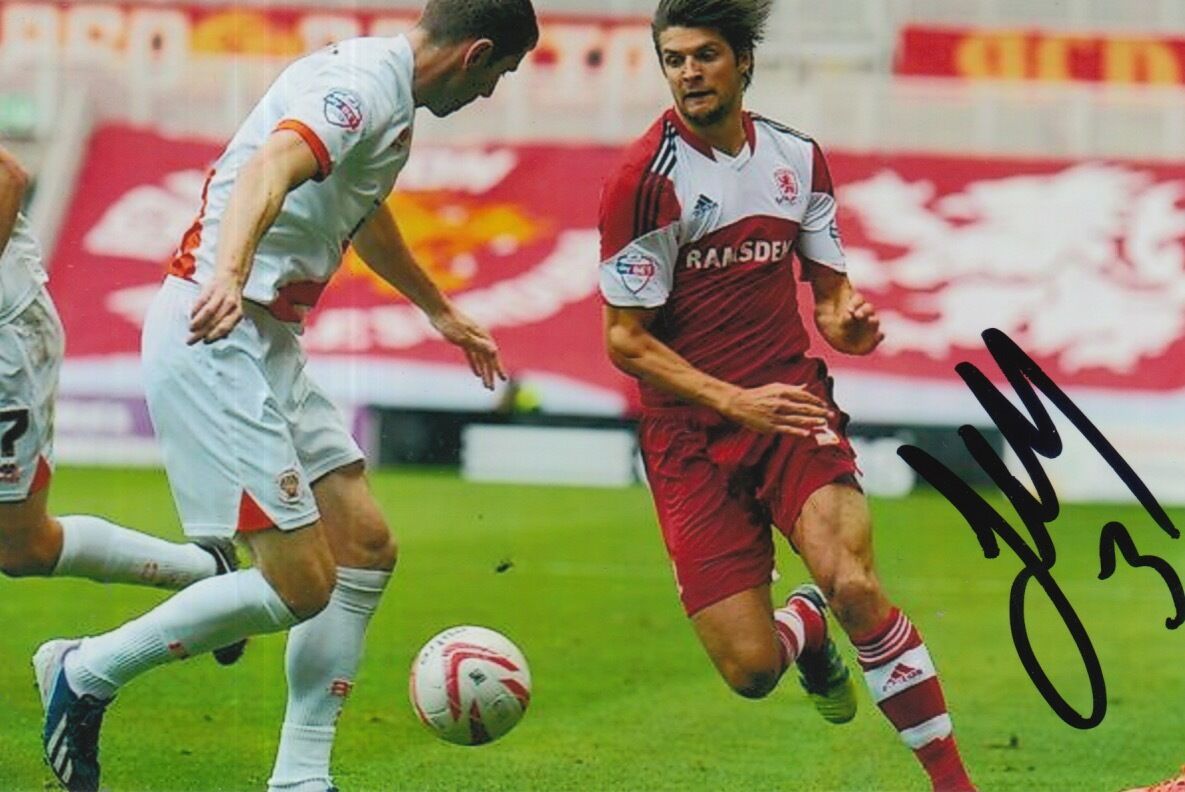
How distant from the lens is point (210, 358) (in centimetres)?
459

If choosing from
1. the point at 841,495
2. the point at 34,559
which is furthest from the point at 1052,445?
the point at 34,559

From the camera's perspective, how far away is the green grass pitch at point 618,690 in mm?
5527

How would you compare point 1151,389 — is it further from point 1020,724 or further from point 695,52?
point 695,52

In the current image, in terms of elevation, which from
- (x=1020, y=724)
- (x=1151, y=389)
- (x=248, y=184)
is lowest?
(x=1151, y=389)

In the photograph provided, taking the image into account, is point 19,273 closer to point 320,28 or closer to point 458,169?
point 320,28

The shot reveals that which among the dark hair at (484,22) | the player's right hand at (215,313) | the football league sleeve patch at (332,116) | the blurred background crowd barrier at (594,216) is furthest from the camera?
the blurred background crowd barrier at (594,216)

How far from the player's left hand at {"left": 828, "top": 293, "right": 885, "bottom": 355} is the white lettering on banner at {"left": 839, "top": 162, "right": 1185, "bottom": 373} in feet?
23.9

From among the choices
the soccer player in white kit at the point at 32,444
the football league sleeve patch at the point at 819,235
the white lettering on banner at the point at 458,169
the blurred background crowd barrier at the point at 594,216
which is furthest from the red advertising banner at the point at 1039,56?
the soccer player in white kit at the point at 32,444

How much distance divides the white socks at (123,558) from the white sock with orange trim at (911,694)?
1.81 meters

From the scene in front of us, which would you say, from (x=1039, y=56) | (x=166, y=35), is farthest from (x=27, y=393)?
(x=1039, y=56)

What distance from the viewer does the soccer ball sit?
4.92 meters

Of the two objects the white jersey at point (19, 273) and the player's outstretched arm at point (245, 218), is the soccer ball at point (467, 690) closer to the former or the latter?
the player's outstretched arm at point (245, 218)

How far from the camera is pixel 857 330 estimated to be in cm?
487

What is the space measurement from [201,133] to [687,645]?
20.1ft
